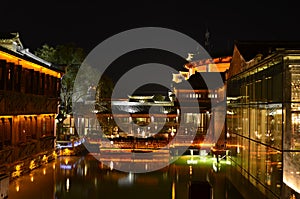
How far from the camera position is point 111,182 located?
57.9 ft

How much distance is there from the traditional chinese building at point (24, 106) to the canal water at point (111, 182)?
3.18 feet

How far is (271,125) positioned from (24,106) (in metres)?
11.3

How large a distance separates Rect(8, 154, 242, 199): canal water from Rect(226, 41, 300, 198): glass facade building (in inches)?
72.8

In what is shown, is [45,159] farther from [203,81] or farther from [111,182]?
[203,81]

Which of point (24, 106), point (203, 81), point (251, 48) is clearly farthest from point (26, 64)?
point (203, 81)

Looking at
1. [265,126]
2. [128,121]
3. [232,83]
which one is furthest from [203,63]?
[265,126]

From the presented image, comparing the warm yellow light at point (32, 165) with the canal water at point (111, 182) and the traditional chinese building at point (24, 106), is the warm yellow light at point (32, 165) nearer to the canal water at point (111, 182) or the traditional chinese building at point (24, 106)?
the traditional chinese building at point (24, 106)

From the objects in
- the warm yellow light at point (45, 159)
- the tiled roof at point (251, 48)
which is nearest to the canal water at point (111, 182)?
the warm yellow light at point (45, 159)

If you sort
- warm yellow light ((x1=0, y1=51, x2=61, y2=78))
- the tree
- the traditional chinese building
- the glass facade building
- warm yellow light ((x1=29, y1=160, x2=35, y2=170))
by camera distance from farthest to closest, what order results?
1. the tree
2. warm yellow light ((x1=29, y1=160, x2=35, y2=170))
3. the traditional chinese building
4. warm yellow light ((x1=0, y1=51, x2=61, y2=78))
5. the glass facade building

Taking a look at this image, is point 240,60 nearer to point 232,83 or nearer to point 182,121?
point 232,83

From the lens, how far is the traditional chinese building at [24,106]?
55.6 feet

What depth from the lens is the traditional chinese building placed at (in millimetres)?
16938

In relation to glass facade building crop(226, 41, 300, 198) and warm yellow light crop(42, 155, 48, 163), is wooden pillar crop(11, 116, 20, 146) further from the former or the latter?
glass facade building crop(226, 41, 300, 198)

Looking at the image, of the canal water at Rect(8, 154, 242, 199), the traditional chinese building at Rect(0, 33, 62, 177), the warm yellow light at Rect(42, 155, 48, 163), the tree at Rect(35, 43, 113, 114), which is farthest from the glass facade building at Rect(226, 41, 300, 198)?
the tree at Rect(35, 43, 113, 114)
